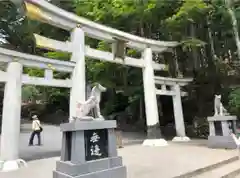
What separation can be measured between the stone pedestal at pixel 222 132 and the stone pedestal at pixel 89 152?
5456 millimetres

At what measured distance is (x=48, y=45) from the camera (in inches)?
278

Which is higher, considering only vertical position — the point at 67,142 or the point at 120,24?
the point at 120,24

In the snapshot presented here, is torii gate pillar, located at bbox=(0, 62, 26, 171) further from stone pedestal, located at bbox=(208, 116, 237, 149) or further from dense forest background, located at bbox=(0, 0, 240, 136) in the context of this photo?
stone pedestal, located at bbox=(208, 116, 237, 149)

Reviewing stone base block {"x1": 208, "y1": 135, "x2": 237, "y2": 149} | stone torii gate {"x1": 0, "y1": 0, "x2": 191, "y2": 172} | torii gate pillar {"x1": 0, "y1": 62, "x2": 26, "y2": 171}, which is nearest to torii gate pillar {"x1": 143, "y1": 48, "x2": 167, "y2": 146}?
stone torii gate {"x1": 0, "y1": 0, "x2": 191, "y2": 172}

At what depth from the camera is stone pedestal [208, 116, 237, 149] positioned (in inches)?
325

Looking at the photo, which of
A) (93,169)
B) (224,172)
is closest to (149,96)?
(224,172)

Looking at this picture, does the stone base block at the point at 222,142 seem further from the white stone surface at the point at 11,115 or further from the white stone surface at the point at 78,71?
A: the white stone surface at the point at 11,115

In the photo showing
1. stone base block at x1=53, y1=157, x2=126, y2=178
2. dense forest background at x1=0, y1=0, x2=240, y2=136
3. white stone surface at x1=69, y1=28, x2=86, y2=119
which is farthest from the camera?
dense forest background at x1=0, y1=0, x2=240, y2=136

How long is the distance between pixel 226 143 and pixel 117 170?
18.6 feet

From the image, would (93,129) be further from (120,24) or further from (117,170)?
(120,24)

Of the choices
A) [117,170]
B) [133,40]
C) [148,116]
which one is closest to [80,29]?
[133,40]

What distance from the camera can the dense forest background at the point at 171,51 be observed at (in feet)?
36.1

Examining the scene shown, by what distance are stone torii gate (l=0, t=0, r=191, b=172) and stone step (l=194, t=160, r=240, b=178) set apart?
3819 mm

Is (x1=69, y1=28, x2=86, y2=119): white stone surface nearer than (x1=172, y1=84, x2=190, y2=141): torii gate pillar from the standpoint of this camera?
Yes
